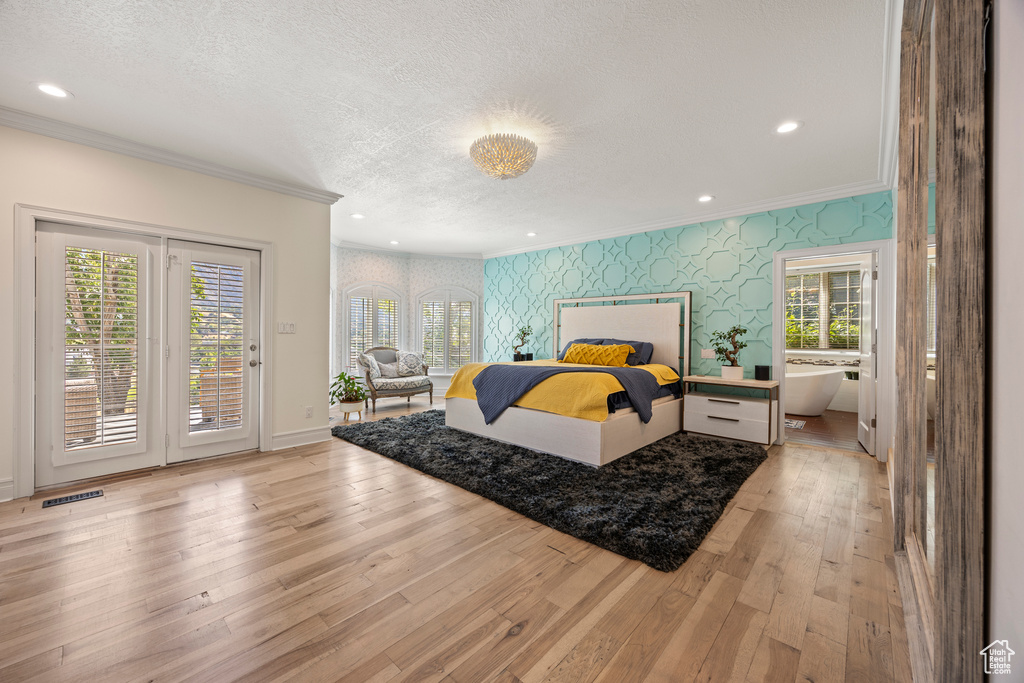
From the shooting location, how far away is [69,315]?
9.75 feet

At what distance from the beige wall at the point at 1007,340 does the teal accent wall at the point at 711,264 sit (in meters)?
3.98

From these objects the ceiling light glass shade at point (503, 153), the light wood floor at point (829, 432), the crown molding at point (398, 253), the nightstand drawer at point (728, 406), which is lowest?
the light wood floor at point (829, 432)

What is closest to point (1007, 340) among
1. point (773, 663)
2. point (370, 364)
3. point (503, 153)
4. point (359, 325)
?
point (773, 663)

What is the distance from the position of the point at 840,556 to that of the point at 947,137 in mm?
2013

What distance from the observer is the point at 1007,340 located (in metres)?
0.71

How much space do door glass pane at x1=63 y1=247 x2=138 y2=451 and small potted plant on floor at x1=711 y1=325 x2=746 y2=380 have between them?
5374 millimetres

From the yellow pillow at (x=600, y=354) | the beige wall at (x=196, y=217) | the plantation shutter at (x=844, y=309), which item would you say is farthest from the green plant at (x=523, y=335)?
the plantation shutter at (x=844, y=309)

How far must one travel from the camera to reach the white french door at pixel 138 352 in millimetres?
2941

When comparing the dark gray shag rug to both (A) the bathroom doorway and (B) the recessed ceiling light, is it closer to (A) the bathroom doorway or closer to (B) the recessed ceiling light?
(A) the bathroom doorway

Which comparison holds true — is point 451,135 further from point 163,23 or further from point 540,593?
point 540,593

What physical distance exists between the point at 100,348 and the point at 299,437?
1.65m

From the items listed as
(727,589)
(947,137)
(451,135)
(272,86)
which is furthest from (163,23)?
(727,589)

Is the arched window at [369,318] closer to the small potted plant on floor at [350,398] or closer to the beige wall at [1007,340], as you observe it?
the small potted plant on floor at [350,398]

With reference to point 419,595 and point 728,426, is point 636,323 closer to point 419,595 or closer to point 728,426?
point 728,426
